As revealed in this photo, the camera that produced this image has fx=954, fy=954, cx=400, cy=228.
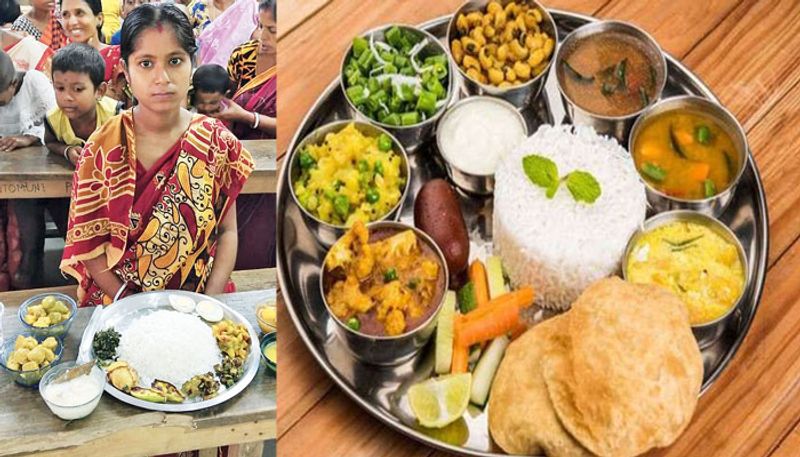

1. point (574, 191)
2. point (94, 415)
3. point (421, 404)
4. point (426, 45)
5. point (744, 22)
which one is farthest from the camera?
point (744, 22)

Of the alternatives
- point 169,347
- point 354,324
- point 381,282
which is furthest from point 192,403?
point 381,282

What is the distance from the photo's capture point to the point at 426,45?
245 cm

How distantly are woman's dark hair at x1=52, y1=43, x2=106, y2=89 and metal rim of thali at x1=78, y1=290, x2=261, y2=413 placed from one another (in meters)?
0.48

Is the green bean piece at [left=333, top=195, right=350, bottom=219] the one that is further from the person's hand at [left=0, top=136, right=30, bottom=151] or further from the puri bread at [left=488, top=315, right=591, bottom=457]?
the person's hand at [left=0, top=136, right=30, bottom=151]

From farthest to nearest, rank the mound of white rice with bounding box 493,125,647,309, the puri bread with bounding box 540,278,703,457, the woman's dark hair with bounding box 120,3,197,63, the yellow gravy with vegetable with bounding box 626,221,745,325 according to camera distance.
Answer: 1. the mound of white rice with bounding box 493,125,647,309
2. the yellow gravy with vegetable with bounding box 626,221,745,325
3. the woman's dark hair with bounding box 120,3,197,63
4. the puri bread with bounding box 540,278,703,457

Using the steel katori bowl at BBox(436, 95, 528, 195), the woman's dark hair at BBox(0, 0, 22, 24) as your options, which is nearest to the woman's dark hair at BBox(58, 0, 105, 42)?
the woman's dark hair at BBox(0, 0, 22, 24)

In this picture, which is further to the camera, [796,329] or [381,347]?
[796,329]

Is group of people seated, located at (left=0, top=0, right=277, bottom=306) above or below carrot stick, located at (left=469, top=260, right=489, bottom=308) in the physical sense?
above

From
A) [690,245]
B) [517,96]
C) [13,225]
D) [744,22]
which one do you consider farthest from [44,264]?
[744,22]

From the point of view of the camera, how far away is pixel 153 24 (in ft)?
6.77

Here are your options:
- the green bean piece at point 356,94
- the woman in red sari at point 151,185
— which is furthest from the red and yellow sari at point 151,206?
the green bean piece at point 356,94

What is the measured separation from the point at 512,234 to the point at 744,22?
1.02 m

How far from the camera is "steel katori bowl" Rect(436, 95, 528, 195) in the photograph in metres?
2.36

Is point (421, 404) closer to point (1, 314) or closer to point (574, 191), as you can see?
point (574, 191)
